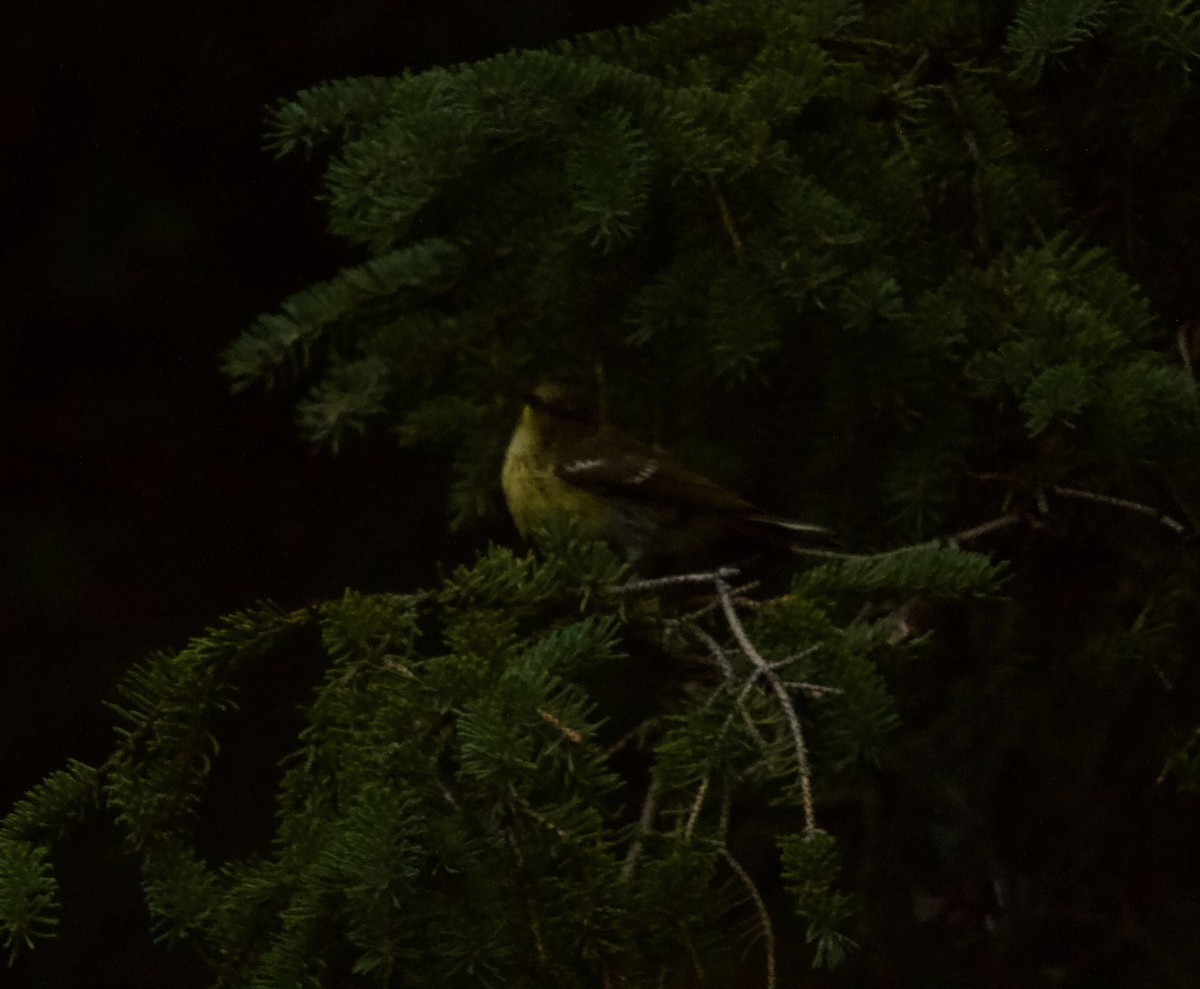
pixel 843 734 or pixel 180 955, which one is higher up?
pixel 843 734

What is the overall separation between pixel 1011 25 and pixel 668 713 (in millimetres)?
902

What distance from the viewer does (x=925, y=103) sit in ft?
6.36

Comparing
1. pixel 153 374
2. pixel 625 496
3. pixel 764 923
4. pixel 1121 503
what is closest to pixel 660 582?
pixel 764 923

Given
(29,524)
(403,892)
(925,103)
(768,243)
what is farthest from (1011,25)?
(29,524)

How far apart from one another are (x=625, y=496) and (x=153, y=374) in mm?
1120

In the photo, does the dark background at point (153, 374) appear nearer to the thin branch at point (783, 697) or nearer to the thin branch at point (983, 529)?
the thin branch at point (983, 529)

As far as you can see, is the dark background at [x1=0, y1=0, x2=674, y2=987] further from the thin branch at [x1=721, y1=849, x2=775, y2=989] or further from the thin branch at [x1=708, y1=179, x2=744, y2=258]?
the thin branch at [x1=721, y1=849, x2=775, y2=989]

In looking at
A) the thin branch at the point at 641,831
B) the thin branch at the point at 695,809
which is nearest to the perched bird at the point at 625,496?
the thin branch at the point at 641,831

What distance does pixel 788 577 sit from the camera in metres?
2.28

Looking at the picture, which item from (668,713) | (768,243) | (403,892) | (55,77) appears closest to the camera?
(403,892)

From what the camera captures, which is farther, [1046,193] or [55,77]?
[55,77]

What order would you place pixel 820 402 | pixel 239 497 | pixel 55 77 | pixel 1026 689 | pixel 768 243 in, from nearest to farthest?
pixel 768 243 < pixel 820 402 < pixel 1026 689 < pixel 55 77 < pixel 239 497

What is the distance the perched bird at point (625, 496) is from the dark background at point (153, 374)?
2.24 feet

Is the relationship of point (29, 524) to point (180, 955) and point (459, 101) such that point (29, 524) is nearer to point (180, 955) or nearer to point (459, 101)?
point (180, 955)
